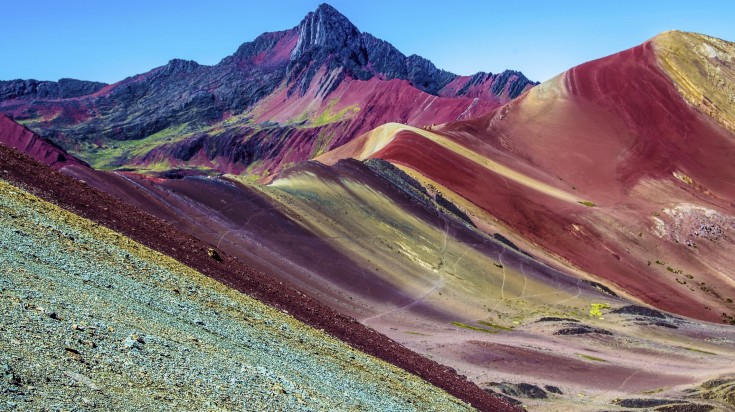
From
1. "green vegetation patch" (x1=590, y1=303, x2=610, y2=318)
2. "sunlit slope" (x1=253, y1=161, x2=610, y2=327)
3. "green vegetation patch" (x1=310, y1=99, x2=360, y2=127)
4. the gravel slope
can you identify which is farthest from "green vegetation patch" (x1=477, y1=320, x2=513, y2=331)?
"green vegetation patch" (x1=310, y1=99, x2=360, y2=127)

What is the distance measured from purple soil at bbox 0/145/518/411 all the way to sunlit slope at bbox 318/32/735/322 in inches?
1297

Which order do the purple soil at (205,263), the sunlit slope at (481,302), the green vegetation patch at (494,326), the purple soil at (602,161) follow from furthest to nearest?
1. the purple soil at (602,161)
2. the green vegetation patch at (494,326)
3. the sunlit slope at (481,302)
4. the purple soil at (205,263)

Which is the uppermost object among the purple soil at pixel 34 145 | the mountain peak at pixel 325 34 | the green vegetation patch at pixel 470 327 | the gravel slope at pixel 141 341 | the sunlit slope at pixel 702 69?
the mountain peak at pixel 325 34

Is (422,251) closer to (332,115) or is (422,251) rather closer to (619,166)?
(619,166)

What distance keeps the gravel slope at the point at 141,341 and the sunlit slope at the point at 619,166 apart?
38.2 metres

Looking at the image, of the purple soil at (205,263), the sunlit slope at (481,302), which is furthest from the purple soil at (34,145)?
the purple soil at (205,263)

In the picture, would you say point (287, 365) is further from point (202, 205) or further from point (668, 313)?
point (668, 313)

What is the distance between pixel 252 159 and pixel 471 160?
7904 centimetres

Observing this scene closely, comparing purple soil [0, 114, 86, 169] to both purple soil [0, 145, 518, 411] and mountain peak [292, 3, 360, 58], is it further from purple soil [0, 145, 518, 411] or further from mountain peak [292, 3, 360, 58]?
mountain peak [292, 3, 360, 58]

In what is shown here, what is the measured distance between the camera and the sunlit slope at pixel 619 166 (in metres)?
57.0

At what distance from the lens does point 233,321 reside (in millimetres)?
16562

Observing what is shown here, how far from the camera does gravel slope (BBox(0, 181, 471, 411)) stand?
1005 cm

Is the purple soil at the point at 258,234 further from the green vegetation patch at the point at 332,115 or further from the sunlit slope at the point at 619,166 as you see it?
the green vegetation patch at the point at 332,115

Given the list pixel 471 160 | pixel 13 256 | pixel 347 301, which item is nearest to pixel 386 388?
pixel 13 256
